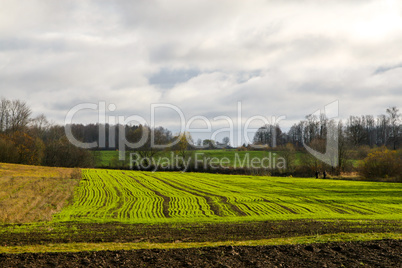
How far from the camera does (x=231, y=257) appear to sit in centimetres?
1194

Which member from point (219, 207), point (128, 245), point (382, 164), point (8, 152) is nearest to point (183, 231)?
point (128, 245)

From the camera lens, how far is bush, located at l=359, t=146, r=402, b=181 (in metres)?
67.1

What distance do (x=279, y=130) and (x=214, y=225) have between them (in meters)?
126

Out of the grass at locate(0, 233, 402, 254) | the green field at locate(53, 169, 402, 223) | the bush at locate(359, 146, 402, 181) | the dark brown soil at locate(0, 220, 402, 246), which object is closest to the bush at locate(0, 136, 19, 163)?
the green field at locate(53, 169, 402, 223)

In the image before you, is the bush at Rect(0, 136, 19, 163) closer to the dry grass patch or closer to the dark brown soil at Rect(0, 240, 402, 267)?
the dry grass patch

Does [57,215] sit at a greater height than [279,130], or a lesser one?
lesser

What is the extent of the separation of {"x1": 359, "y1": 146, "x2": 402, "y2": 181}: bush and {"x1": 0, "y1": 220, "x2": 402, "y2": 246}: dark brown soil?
5203cm

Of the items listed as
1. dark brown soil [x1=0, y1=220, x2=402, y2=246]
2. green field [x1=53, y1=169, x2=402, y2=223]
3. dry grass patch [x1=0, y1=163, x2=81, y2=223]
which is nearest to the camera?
dark brown soil [x1=0, y1=220, x2=402, y2=246]

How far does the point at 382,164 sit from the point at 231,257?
67.3 meters

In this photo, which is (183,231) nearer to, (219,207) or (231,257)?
(231,257)

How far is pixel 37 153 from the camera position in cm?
8494

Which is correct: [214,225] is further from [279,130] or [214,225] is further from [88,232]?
[279,130]

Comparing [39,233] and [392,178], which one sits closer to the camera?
[39,233]

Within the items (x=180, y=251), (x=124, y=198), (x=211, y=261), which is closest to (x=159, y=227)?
(x=180, y=251)
